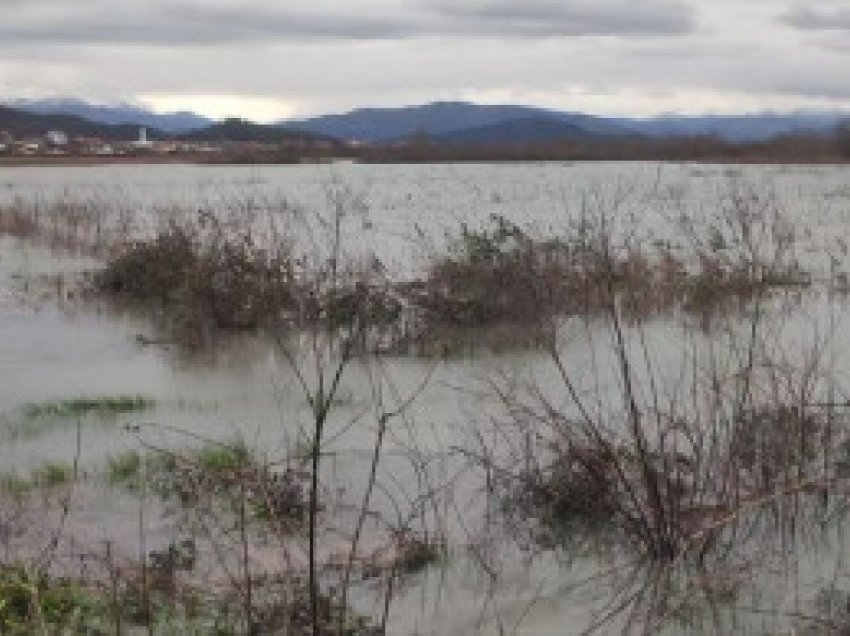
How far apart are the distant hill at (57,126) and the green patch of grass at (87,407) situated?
8889 cm

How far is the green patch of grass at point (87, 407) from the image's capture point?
33.7 ft

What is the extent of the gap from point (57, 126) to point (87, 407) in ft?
332

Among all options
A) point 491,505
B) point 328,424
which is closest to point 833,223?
point 328,424

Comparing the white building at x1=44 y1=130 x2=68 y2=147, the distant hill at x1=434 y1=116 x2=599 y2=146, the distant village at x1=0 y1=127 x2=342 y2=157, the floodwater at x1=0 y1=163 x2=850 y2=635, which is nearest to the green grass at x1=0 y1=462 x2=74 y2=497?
the floodwater at x1=0 y1=163 x2=850 y2=635

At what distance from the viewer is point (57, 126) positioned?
10656 centimetres

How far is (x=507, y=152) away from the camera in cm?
8231

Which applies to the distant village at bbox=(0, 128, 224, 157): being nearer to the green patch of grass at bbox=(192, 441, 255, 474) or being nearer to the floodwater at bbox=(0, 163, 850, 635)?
the floodwater at bbox=(0, 163, 850, 635)

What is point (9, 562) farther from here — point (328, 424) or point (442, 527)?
point (328, 424)

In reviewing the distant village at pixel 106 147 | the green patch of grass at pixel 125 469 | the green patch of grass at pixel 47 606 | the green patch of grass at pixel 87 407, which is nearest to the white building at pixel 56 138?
the distant village at pixel 106 147

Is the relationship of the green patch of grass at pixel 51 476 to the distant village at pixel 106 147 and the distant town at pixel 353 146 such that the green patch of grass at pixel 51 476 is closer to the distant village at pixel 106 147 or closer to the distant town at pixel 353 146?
the distant town at pixel 353 146

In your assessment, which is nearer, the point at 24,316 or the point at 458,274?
the point at 458,274

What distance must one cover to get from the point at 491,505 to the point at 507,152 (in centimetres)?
7599

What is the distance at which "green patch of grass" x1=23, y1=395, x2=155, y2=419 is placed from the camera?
10266mm

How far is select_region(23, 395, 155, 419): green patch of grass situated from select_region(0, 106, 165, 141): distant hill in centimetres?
8889
